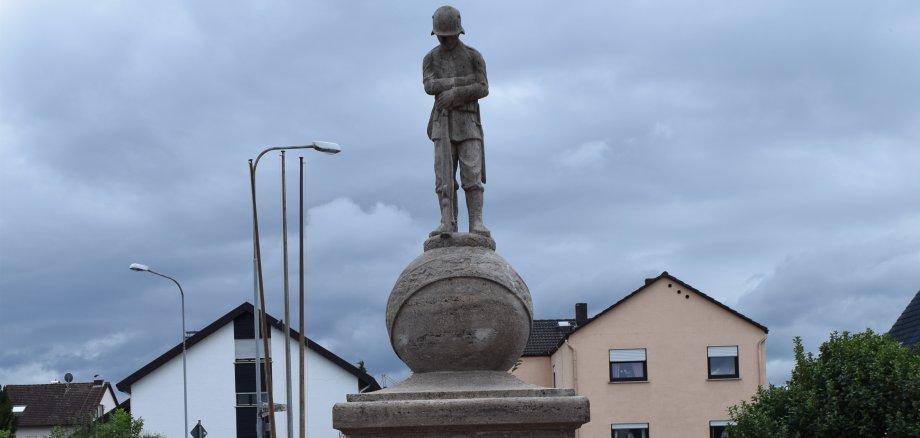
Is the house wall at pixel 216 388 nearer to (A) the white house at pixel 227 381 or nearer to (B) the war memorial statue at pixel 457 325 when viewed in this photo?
(A) the white house at pixel 227 381

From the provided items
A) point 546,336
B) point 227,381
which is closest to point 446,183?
point 546,336

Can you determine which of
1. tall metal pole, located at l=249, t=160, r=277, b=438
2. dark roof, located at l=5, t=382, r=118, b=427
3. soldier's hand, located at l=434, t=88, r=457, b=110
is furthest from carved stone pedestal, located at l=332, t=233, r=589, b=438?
dark roof, located at l=5, t=382, r=118, b=427

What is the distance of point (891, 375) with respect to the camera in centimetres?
2388

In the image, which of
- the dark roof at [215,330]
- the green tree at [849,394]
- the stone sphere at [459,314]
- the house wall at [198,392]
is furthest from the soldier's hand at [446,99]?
the house wall at [198,392]

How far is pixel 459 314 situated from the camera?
10.4 metres

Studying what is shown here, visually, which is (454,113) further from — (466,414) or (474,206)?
(466,414)

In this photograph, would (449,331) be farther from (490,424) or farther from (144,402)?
(144,402)

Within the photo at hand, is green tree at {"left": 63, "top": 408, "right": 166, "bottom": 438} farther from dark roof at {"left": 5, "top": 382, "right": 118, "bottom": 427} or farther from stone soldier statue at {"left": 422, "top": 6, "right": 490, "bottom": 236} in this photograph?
stone soldier statue at {"left": 422, "top": 6, "right": 490, "bottom": 236}

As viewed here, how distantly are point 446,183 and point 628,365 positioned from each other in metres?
37.5

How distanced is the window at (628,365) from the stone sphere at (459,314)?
3746cm

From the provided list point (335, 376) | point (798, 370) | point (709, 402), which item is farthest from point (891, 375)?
point (335, 376)

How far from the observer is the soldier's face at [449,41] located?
11.4m

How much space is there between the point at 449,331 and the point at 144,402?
4576cm

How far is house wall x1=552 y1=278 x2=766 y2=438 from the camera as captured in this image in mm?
46688
